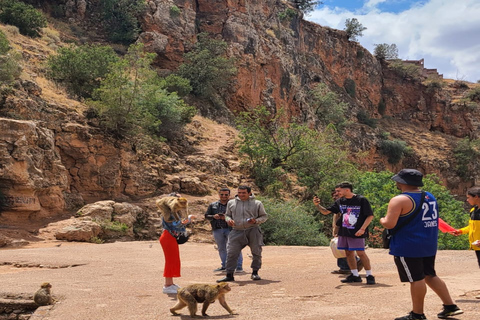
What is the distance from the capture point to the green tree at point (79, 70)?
23.0m

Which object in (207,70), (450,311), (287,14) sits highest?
(287,14)

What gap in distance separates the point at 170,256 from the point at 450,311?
365 centimetres

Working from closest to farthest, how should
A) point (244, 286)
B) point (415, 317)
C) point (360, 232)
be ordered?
1. point (415, 317)
2. point (360, 232)
3. point (244, 286)

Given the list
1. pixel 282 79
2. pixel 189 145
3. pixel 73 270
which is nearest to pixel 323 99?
pixel 282 79

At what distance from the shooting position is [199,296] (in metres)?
5.17

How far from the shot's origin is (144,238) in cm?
1688

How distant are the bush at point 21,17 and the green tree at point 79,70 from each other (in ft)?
23.8

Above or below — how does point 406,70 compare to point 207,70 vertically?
above

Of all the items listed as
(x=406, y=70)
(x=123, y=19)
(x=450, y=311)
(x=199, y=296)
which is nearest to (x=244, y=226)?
(x=199, y=296)

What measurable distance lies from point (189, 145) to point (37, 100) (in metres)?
9.19

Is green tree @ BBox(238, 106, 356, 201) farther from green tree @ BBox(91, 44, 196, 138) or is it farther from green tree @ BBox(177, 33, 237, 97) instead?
green tree @ BBox(177, 33, 237, 97)

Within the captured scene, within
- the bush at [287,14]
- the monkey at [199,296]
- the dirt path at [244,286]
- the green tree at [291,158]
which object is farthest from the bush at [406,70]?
the monkey at [199,296]

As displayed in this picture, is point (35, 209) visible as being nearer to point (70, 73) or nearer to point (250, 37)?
point (70, 73)

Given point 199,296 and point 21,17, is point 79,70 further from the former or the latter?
point 199,296
